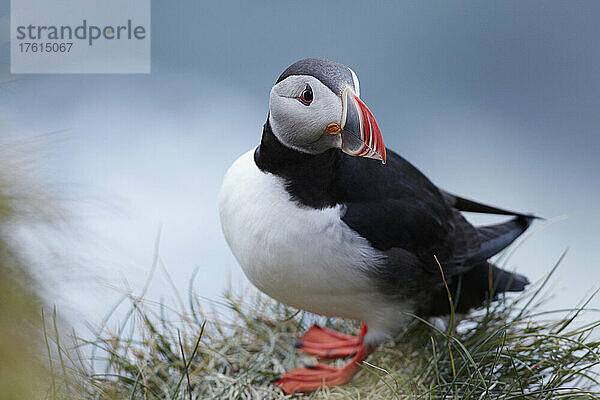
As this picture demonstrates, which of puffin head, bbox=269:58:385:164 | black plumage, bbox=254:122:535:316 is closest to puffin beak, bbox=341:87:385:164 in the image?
puffin head, bbox=269:58:385:164

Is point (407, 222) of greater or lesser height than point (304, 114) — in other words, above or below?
below

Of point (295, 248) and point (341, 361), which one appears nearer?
point (295, 248)

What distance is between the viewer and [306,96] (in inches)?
47.4

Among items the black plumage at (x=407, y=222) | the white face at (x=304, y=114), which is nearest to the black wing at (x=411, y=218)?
the black plumage at (x=407, y=222)

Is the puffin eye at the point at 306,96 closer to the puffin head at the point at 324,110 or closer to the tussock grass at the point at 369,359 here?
the puffin head at the point at 324,110

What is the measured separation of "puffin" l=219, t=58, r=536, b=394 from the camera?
121cm

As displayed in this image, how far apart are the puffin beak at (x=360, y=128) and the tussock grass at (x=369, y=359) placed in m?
0.38

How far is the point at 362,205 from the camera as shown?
139cm

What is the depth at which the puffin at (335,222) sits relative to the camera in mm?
1206

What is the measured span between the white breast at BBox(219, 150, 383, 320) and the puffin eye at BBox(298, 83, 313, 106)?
209mm

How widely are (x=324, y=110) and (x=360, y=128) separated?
0.08 m

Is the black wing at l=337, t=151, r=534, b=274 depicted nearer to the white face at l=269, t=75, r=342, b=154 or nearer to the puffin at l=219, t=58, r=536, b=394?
the puffin at l=219, t=58, r=536, b=394

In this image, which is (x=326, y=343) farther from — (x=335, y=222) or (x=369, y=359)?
(x=335, y=222)

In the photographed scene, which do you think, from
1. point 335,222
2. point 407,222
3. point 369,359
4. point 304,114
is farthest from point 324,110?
point 369,359
